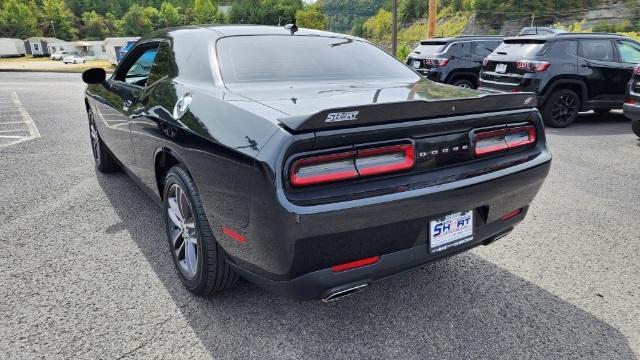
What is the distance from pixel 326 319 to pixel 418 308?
0.51 m

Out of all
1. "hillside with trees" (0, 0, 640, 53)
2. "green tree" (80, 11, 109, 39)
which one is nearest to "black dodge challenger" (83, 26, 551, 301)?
"hillside with trees" (0, 0, 640, 53)

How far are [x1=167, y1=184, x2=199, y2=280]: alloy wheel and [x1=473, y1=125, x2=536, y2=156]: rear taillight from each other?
1.52 metres

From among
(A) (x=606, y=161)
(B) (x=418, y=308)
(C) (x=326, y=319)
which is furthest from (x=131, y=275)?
(A) (x=606, y=161)

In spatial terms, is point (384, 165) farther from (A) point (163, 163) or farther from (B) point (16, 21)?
(B) point (16, 21)

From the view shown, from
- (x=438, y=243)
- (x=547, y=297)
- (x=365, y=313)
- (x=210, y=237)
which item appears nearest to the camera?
(x=438, y=243)

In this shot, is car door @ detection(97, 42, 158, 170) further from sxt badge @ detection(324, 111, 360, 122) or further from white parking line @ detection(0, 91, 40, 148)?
white parking line @ detection(0, 91, 40, 148)

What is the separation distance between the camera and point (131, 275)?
276 cm

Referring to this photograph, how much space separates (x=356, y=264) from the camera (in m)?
1.88

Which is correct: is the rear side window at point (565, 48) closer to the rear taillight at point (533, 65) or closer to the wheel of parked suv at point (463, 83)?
the rear taillight at point (533, 65)

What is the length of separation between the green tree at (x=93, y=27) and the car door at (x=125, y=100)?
14310 cm

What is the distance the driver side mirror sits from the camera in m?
3.95

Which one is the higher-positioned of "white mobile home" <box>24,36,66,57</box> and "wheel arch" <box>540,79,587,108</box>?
"white mobile home" <box>24,36,66,57</box>

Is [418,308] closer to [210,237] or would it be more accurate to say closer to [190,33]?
[210,237]

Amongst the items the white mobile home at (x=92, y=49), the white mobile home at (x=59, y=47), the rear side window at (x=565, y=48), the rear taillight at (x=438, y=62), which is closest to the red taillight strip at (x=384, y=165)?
the rear side window at (x=565, y=48)
